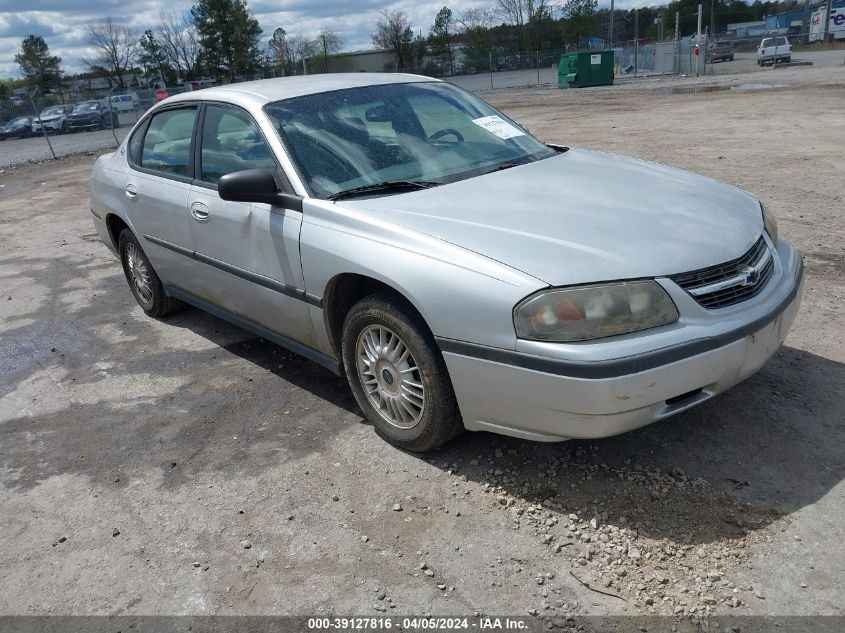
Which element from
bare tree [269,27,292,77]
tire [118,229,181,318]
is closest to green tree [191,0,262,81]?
bare tree [269,27,292,77]

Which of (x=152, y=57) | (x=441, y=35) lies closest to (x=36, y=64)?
(x=152, y=57)

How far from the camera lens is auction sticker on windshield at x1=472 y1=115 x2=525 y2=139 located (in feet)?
13.9

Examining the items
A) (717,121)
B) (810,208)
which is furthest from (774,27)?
(810,208)

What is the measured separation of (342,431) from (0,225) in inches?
368

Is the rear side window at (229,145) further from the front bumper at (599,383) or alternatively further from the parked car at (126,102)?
the parked car at (126,102)

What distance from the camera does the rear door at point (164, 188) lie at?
4469 millimetres

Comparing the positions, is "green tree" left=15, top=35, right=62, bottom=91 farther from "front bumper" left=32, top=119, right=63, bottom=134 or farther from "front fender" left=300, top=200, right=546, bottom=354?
"front fender" left=300, top=200, right=546, bottom=354

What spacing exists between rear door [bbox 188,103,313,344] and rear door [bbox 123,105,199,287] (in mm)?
152

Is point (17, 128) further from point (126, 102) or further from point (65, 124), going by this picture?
point (126, 102)

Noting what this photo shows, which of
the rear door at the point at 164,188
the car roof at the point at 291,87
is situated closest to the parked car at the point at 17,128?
the rear door at the point at 164,188

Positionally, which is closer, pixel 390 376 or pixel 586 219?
pixel 586 219

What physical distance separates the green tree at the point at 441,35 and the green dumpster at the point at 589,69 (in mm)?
33664

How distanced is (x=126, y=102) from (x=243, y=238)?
29754 mm

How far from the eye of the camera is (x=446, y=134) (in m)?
4.05
